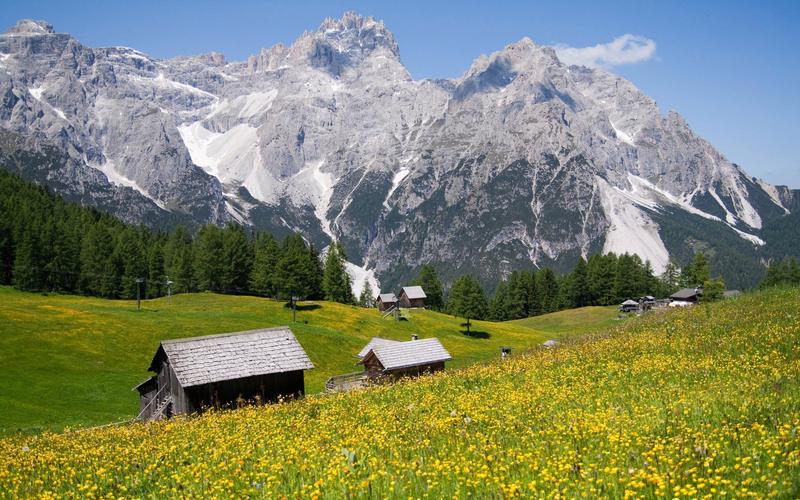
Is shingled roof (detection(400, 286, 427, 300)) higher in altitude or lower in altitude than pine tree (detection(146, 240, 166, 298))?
lower

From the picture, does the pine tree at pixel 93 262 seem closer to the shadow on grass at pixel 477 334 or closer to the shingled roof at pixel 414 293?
the shingled roof at pixel 414 293

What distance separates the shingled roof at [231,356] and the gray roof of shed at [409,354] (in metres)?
11.6

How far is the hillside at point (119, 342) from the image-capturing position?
44906 millimetres

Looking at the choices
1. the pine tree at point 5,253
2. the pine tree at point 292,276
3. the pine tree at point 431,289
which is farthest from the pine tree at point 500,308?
the pine tree at point 5,253

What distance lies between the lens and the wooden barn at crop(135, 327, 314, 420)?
123ft

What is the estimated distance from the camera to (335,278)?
129 meters

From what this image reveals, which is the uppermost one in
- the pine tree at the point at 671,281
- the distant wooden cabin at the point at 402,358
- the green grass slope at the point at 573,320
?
the pine tree at the point at 671,281

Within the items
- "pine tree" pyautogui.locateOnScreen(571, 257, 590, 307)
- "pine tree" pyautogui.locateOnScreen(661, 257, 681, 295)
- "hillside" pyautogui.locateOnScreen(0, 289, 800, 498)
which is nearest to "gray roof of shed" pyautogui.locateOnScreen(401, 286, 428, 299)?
"pine tree" pyautogui.locateOnScreen(571, 257, 590, 307)

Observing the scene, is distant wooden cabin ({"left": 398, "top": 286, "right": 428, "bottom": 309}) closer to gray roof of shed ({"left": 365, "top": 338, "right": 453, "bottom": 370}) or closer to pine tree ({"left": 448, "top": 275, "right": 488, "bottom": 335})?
pine tree ({"left": 448, "top": 275, "right": 488, "bottom": 335})

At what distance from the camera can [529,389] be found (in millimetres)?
20672

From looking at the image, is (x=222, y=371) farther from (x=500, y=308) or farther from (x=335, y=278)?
(x=500, y=308)

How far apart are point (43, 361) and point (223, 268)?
7173 cm

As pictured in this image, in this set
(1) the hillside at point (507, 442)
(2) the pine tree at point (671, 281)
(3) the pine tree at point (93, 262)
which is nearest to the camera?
(1) the hillside at point (507, 442)

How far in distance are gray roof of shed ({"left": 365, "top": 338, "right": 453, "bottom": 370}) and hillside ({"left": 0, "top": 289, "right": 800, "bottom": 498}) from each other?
24945mm
